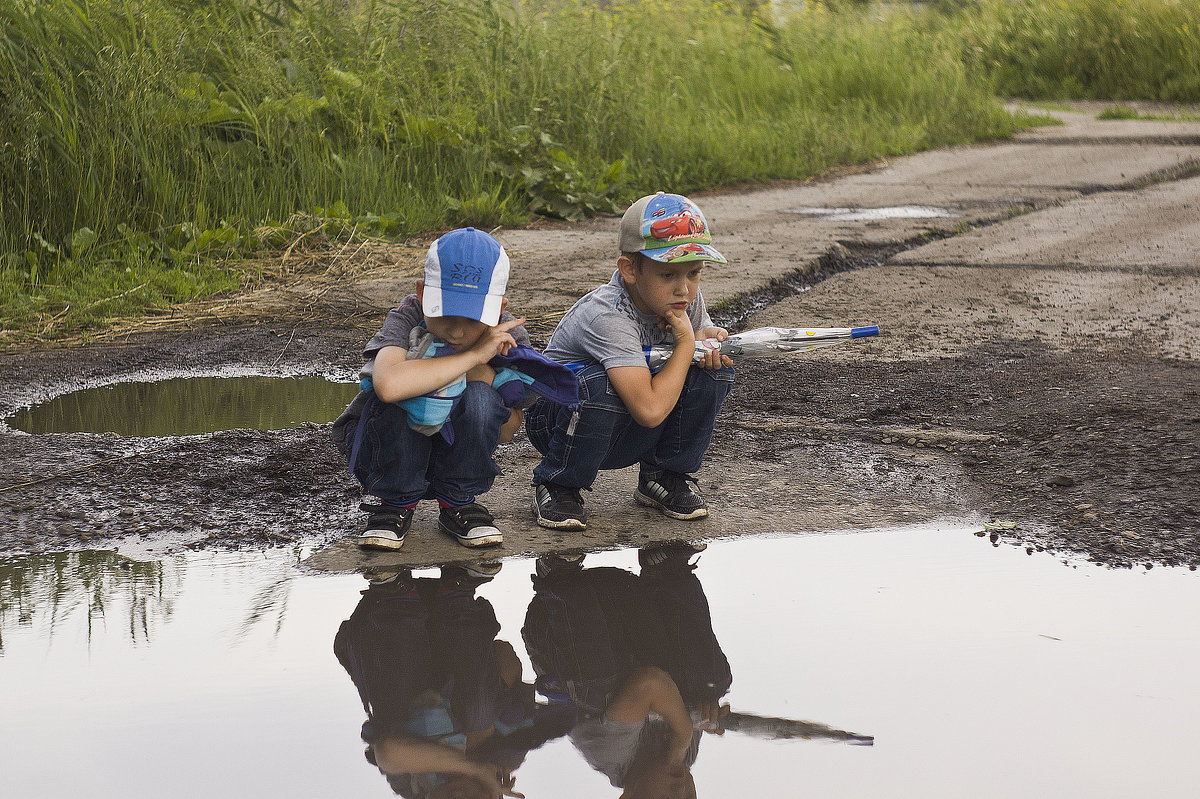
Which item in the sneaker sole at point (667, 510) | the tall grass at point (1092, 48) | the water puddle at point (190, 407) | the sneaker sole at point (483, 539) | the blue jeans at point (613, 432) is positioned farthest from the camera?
the tall grass at point (1092, 48)

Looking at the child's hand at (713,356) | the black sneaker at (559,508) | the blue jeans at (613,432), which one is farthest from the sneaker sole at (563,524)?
the child's hand at (713,356)

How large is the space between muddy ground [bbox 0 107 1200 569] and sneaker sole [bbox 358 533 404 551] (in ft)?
0.13

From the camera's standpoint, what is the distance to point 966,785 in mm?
2043

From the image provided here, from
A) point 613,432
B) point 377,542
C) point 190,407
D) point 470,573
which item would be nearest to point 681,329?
point 613,432

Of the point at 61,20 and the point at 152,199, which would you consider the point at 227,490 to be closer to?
the point at 152,199

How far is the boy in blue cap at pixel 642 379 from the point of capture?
311 centimetres

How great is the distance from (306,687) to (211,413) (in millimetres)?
2173

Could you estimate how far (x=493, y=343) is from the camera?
2977 mm

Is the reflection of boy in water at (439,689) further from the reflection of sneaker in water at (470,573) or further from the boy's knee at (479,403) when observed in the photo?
the boy's knee at (479,403)

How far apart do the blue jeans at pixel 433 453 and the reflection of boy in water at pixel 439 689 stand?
263 millimetres

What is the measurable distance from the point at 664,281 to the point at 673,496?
0.60 m

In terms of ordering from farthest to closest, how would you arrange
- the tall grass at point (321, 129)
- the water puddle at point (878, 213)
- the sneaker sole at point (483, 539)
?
the water puddle at point (878, 213) → the tall grass at point (321, 129) → the sneaker sole at point (483, 539)

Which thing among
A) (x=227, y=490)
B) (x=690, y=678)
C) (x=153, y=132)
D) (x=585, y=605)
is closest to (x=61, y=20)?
(x=153, y=132)

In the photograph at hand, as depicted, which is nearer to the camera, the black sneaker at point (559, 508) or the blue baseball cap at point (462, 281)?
the blue baseball cap at point (462, 281)
